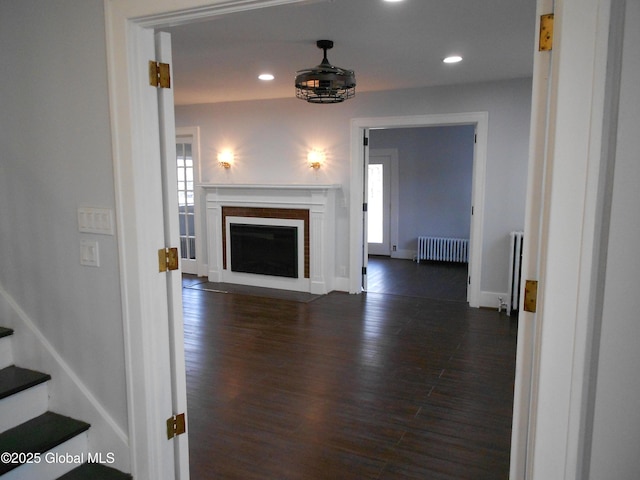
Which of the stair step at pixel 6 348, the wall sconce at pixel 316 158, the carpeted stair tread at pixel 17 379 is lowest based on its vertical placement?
the carpeted stair tread at pixel 17 379

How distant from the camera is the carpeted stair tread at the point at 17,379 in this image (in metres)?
2.15

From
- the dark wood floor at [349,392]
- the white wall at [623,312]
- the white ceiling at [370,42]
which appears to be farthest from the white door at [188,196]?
the white wall at [623,312]

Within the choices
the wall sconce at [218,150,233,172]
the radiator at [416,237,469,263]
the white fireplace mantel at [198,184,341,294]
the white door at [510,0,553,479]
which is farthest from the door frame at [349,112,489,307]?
the white door at [510,0,553,479]

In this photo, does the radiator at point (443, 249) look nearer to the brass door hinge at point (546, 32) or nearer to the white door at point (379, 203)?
the white door at point (379, 203)

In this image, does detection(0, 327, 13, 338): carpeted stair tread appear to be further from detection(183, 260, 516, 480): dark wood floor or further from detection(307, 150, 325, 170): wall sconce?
detection(307, 150, 325, 170): wall sconce

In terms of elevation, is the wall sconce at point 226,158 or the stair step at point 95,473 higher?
the wall sconce at point 226,158

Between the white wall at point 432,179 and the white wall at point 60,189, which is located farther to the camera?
the white wall at point 432,179

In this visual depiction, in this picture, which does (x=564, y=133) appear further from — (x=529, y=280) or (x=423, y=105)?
(x=423, y=105)

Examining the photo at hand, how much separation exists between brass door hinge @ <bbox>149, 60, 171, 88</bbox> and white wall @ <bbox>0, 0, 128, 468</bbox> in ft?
0.62

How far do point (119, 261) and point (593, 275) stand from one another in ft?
5.78

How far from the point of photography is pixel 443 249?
855 cm

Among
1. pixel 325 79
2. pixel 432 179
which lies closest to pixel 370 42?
pixel 325 79

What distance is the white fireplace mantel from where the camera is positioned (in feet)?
20.4

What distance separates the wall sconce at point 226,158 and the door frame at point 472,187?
1.95 m
